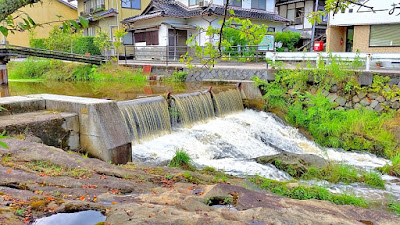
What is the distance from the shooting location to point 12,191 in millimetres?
4203

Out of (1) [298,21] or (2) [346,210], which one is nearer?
(2) [346,210]

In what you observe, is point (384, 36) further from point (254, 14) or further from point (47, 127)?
point (47, 127)

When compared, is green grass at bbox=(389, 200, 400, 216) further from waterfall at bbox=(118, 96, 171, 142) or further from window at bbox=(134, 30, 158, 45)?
window at bbox=(134, 30, 158, 45)

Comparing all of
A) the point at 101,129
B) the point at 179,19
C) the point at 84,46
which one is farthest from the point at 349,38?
the point at 101,129

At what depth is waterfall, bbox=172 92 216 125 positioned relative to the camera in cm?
1254

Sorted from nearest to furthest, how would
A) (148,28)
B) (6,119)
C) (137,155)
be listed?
(6,119) → (137,155) → (148,28)

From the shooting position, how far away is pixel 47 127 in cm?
734

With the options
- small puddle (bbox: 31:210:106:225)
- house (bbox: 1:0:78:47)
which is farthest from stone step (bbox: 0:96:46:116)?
house (bbox: 1:0:78:47)

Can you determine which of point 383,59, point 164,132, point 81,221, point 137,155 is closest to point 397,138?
point 383,59

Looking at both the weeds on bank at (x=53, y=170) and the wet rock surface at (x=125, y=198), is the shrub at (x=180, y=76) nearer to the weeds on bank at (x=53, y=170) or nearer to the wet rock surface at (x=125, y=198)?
the wet rock surface at (x=125, y=198)

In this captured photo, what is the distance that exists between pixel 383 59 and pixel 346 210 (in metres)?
10.8

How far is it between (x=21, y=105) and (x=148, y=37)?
22.6m

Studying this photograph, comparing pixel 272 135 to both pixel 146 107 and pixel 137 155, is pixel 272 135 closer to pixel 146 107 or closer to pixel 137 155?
pixel 146 107

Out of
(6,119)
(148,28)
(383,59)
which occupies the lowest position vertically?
(6,119)
